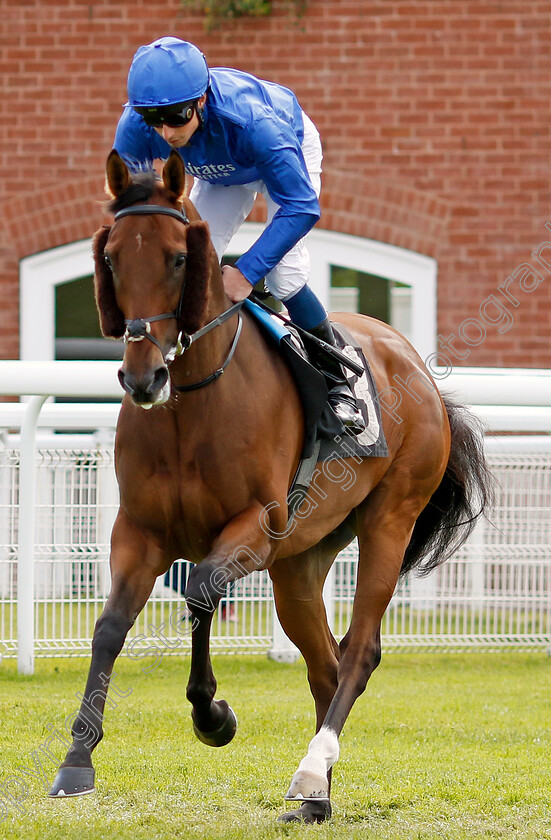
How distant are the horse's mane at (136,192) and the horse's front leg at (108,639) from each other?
0.93 m

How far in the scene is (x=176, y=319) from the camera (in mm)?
3215

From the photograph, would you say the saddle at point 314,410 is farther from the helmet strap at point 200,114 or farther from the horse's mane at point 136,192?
the horse's mane at point 136,192

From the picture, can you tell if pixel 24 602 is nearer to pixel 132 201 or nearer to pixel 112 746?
pixel 112 746

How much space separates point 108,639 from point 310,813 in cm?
96

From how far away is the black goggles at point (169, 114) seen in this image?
338cm

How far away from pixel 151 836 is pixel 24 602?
8.97 ft

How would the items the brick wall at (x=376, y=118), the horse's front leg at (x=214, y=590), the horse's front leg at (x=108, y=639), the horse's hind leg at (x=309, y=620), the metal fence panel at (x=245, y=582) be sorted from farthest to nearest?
the brick wall at (x=376, y=118)
the metal fence panel at (x=245, y=582)
the horse's hind leg at (x=309, y=620)
the horse's front leg at (x=214, y=590)
the horse's front leg at (x=108, y=639)

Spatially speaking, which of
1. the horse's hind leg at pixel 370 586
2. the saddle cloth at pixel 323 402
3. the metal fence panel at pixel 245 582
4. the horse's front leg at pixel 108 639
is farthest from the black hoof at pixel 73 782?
the metal fence panel at pixel 245 582

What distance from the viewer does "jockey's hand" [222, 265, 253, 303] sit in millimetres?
3637

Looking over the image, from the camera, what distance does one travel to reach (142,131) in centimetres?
365

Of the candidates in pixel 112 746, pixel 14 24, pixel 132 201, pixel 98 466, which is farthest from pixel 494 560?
pixel 14 24

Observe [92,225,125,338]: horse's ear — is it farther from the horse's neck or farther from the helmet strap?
the helmet strap

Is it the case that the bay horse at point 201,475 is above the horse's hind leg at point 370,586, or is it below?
above

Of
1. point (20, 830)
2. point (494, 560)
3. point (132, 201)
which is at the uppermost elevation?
point (132, 201)
